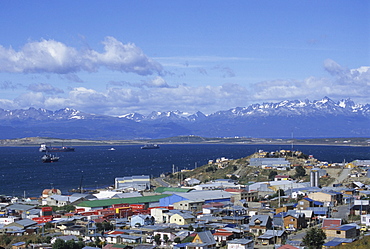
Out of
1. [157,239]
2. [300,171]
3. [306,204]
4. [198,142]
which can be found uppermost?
[300,171]

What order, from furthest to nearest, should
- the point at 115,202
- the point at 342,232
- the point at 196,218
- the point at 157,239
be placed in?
the point at 115,202 → the point at 196,218 → the point at 157,239 → the point at 342,232

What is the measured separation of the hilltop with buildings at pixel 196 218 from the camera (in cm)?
1773

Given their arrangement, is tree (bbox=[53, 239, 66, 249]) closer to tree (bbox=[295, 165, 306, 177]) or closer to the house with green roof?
the house with green roof

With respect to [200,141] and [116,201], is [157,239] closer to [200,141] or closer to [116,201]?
[116,201]

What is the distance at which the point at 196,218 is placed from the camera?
22.3m

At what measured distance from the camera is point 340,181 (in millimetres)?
36938

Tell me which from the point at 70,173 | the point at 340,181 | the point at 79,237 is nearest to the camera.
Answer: the point at 79,237

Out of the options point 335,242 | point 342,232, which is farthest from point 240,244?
point 342,232

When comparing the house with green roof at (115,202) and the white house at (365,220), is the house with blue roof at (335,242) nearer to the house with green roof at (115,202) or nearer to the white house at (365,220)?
the white house at (365,220)

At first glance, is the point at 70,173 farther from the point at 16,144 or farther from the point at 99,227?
the point at 16,144

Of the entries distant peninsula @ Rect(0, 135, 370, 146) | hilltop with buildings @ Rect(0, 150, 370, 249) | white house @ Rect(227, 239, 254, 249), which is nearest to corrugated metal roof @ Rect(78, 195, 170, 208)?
hilltop with buildings @ Rect(0, 150, 370, 249)

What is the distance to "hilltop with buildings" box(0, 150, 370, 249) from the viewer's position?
58.2 feet

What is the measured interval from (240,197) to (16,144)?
14385cm

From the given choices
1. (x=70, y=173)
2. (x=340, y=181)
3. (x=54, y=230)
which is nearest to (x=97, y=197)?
(x=54, y=230)
